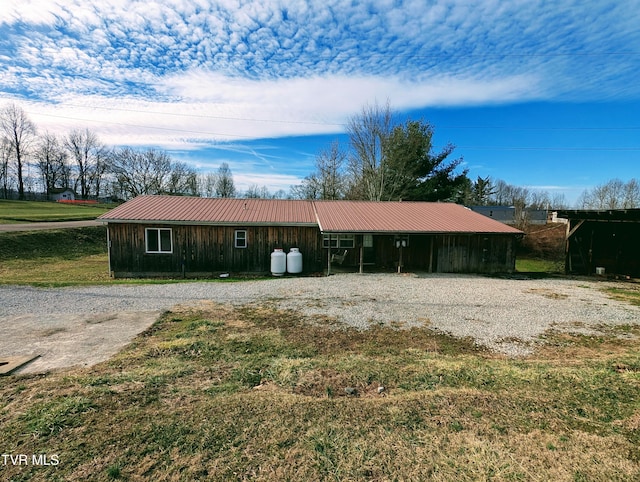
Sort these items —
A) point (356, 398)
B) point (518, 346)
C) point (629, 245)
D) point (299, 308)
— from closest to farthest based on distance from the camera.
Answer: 1. point (356, 398)
2. point (518, 346)
3. point (299, 308)
4. point (629, 245)

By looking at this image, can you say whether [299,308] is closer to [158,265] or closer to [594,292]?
[158,265]

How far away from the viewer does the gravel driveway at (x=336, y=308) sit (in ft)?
21.7

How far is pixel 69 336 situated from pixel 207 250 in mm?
8759

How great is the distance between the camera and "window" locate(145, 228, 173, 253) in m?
15.0

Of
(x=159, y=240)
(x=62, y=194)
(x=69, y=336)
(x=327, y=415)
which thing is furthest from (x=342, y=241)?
(x=62, y=194)

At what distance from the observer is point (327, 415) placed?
402cm

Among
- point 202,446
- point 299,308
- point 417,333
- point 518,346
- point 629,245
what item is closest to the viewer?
point 202,446

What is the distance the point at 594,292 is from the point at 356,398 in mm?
12263

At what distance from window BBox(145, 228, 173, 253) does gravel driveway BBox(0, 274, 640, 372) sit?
3290 mm

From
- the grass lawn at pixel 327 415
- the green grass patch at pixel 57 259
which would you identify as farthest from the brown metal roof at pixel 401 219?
the grass lawn at pixel 327 415

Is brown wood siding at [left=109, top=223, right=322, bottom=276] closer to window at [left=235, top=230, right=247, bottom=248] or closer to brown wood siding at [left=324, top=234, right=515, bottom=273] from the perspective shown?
window at [left=235, top=230, right=247, bottom=248]

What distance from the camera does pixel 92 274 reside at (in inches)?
590

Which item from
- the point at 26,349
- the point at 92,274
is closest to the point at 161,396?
the point at 26,349

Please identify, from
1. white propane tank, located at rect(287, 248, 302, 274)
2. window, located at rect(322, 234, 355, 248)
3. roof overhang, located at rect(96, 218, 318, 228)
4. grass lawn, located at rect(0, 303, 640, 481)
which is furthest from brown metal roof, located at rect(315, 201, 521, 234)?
grass lawn, located at rect(0, 303, 640, 481)
